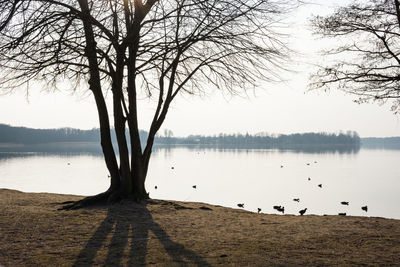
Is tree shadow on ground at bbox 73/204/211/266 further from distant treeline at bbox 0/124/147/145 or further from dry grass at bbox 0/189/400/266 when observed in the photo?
distant treeline at bbox 0/124/147/145

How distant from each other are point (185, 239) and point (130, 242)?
101 centimetres

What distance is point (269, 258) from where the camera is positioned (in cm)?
550

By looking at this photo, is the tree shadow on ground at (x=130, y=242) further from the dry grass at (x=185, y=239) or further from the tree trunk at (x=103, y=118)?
the tree trunk at (x=103, y=118)

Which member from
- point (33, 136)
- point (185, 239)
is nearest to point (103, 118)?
point (185, 239)

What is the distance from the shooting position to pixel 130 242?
650cm

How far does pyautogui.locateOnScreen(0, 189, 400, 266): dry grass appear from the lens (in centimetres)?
549

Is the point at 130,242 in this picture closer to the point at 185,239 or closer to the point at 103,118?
the point at 185,239

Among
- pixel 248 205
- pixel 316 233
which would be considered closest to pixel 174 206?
pixel 316 233

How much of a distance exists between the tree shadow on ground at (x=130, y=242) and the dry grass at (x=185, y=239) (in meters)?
0.01

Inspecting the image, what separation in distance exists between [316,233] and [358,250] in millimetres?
1247

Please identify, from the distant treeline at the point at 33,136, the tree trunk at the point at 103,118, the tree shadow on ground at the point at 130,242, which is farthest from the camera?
the distant treeline at the point at 33,136

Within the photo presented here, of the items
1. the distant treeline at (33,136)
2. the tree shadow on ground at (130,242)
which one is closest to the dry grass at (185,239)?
the tree shadow on ground at (130,242)

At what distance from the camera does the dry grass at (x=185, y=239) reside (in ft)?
18.0

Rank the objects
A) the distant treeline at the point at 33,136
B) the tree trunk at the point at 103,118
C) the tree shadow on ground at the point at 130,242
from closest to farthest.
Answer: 1. the tree shadow on ground at the point at 130,242
2. the tree trunk at the point at 103,118
3. the distant treeline at the point at 33,136
